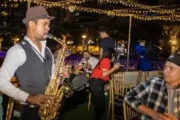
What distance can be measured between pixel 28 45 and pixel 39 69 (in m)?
0.23

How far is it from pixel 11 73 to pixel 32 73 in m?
0.20

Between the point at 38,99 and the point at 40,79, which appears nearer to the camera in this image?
the point at 38,99

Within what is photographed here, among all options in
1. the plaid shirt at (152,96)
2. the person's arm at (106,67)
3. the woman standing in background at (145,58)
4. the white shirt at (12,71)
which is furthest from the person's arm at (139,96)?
the woman standing in background at (145,58)

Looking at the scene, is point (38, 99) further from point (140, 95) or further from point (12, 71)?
point (140, 95)

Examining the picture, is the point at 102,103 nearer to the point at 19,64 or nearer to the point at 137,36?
the point at 19,64

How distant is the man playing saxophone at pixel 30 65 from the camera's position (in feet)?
8.73

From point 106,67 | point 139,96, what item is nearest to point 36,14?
point 139,96

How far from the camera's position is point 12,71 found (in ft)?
8.80

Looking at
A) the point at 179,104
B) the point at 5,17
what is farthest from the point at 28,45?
the point at 5,17

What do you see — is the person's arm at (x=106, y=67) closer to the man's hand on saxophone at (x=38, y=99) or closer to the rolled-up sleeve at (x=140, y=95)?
the rolled-up sleeve at (x=140, y=95)

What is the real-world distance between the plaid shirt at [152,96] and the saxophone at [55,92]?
61cm

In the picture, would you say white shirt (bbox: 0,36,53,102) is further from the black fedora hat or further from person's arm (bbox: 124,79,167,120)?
person's arm (bbox: 124,79,167,120)

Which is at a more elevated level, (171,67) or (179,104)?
(171,67)

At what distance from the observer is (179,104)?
9.49ft
